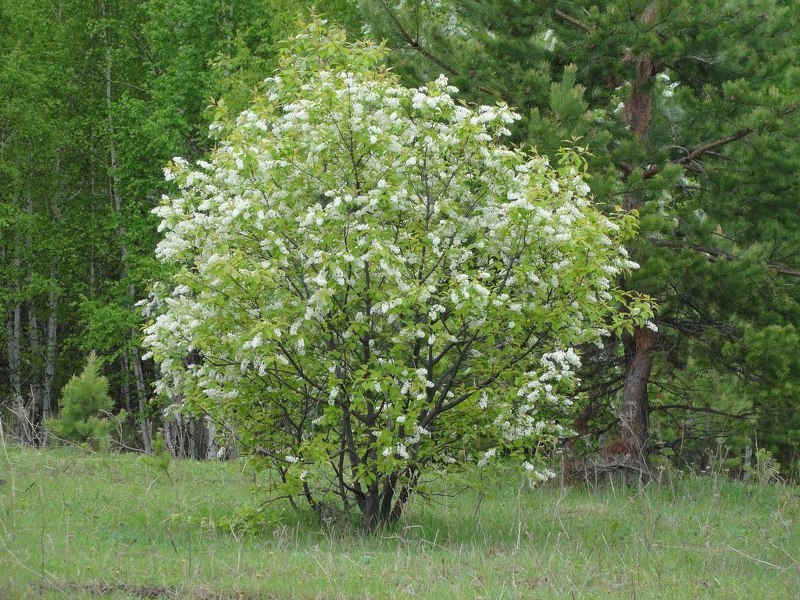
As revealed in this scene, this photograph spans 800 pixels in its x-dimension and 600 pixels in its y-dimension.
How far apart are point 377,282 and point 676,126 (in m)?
6.05

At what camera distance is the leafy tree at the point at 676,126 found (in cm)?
1134

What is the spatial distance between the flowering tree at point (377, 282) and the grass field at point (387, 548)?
69 centimetres

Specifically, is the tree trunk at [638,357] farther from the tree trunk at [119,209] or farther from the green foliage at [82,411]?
the tree trunk at [119,209]

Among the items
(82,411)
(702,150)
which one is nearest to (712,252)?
(702,150)

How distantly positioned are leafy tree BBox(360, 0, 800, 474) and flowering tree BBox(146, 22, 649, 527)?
2667 mm

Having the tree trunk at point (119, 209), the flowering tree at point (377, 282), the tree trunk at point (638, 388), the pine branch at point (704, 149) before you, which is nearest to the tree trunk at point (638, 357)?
the tree trunk at point (638, 388)

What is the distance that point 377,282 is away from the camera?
824 cm

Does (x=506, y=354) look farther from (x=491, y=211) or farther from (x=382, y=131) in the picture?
(x=382, y=131)

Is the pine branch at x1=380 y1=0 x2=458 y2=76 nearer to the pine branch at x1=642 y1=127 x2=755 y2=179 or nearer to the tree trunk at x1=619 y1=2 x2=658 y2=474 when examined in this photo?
the tree trunk at x1=619 y1=2 x2=658 y2=474

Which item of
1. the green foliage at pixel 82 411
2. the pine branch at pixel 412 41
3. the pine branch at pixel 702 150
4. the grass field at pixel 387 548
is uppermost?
the pine branch at pixel 412 41

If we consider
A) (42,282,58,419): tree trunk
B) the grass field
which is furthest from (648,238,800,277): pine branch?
(42,282,58,419): tree trunk

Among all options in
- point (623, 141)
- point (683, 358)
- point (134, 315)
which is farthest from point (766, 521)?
point (134, 315)

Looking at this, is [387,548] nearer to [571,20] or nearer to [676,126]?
[676,126]

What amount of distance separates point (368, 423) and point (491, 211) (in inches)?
80.2
